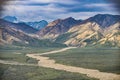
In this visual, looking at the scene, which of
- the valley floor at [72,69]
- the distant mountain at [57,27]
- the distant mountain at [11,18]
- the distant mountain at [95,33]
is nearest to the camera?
the valley floor at [72,69]

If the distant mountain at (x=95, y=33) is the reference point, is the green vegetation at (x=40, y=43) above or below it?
below

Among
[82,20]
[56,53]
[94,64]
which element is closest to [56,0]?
[82,20]

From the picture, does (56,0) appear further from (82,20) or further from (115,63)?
(115,63)

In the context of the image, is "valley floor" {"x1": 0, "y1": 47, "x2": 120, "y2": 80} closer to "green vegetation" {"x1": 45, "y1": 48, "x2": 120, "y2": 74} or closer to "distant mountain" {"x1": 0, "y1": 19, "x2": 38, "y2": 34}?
"green vegetation" {"x1": 45, "y1": 48, "x2": 120, "y2": 74}

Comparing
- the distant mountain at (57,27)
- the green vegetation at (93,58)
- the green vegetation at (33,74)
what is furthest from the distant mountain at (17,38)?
the green vegetation at (33,74)

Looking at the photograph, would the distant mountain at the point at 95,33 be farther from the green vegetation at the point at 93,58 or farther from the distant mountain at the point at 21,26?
the distant mountain at the point at 21,26

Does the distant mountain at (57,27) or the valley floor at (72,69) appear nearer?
the valley floor at (72,69)

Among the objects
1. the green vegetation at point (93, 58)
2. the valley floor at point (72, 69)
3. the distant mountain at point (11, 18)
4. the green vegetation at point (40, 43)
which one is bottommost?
the valley floor at point (72, 69)
